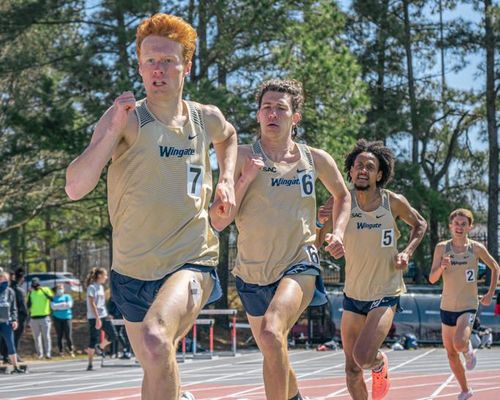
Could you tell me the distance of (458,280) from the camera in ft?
38.7

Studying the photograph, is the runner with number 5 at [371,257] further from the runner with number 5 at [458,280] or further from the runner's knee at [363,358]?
the runner with number 5 at [458,280]

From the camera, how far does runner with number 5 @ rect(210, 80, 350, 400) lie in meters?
7.25

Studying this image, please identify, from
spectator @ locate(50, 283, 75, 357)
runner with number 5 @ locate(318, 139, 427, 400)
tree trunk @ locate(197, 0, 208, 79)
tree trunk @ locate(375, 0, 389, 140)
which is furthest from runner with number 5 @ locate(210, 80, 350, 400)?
tree trunk @ locate(375, 0, 389, 140)

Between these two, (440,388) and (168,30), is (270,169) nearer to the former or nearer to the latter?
(168,30)

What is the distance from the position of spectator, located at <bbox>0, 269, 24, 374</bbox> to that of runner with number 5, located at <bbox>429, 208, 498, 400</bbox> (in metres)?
8.86

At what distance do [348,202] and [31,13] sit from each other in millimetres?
19925

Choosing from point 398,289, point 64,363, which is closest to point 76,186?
point 398,289

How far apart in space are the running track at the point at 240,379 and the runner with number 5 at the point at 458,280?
69 cm

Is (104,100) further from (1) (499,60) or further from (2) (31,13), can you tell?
(1) (499,60)

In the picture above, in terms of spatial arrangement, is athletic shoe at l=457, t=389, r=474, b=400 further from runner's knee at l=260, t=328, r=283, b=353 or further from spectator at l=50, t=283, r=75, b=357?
spectator at l=50, t=283, r=75, b=357

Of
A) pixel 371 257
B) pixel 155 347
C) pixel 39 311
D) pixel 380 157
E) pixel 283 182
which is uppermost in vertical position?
pixel 380 157

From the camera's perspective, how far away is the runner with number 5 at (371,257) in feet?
29.2

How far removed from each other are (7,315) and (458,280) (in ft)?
30.2

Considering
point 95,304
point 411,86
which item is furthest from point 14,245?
point 95,304
